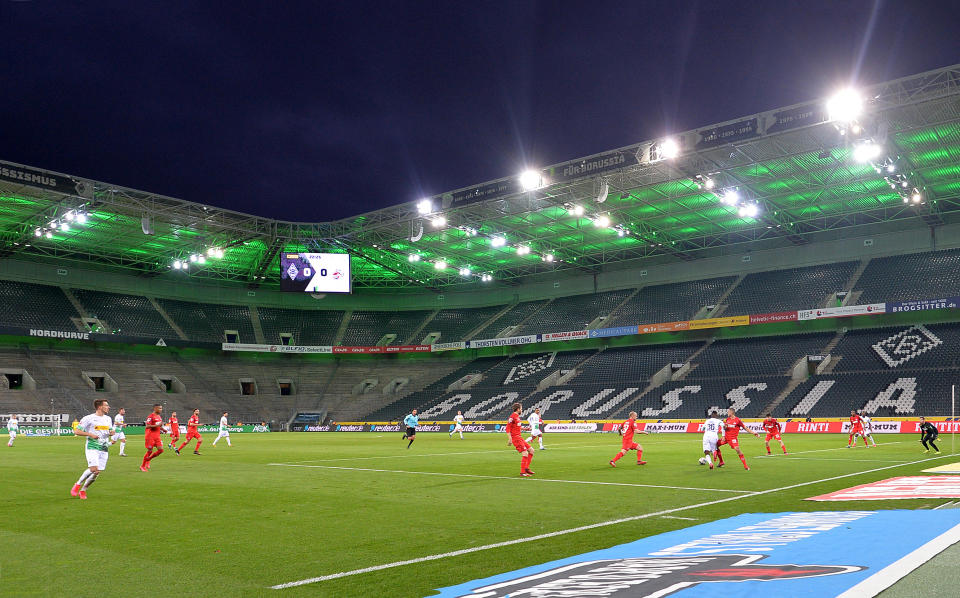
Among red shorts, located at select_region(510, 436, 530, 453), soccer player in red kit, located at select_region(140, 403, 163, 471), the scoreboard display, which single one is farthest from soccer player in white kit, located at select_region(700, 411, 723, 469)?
the scoreboard display

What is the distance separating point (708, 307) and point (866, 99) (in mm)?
30629

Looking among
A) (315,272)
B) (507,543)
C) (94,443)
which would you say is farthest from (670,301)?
(507,543)

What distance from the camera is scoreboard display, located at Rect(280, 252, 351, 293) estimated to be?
180 feet

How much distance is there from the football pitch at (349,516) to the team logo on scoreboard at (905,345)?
29.8 metres

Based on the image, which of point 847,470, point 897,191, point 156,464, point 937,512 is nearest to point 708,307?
point 897,191

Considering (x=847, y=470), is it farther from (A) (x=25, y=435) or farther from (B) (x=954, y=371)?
(A) (x=25, y=435)

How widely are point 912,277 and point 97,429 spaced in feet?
182

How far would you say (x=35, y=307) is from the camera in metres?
63.7

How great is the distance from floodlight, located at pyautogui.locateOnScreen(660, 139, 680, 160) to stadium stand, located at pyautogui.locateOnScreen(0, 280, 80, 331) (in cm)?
5481

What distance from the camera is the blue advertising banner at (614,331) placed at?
62.4 metres

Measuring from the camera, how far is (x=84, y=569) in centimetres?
768

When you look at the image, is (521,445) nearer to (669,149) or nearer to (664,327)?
(669,149)

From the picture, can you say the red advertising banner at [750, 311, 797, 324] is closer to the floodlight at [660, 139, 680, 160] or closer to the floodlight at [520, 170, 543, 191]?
the floodlight at [660, 139, 680, 160]

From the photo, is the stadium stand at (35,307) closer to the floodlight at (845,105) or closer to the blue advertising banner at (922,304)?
the floodlight at (845,105)
